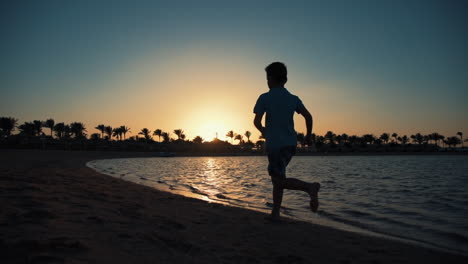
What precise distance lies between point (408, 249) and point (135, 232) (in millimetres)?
2938

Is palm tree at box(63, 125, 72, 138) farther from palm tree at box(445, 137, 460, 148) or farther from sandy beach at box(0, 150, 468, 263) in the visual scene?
palm tree at box(445, 137, 460, 148)

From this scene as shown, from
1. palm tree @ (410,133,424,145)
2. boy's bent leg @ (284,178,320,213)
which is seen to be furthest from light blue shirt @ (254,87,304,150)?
palm tree @ (410,133,424,145)

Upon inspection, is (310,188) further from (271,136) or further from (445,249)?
(445,249)

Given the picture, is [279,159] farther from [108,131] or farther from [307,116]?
[108,131]

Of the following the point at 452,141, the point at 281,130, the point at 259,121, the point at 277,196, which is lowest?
the point at 277,196

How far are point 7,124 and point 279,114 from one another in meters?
115

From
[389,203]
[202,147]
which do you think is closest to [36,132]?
[202,147]

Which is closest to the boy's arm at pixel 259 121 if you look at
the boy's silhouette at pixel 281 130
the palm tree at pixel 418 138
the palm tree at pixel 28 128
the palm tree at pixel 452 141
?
the boy's silhouette at pixel 281 130

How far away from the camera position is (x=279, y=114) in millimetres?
3922

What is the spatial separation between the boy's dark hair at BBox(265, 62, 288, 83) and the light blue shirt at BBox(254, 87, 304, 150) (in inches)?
7.1

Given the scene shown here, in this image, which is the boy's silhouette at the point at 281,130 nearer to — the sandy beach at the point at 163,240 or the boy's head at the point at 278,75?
the boy's head at the point at 278,75

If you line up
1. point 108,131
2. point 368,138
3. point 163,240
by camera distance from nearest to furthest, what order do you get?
point 163,240, point 108,131, point 368,138

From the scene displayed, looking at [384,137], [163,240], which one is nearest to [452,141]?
[384,137]

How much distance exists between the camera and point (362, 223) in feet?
15.1
